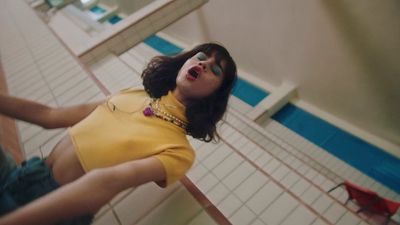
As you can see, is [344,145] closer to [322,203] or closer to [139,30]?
[322,203]

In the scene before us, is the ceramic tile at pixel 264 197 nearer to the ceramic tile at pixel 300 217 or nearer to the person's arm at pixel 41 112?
the ceramic tile at pixel 300 217

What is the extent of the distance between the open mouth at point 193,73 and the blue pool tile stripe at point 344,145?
3107 mm

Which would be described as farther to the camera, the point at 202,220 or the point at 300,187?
the point at 300,187

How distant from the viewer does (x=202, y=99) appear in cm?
154

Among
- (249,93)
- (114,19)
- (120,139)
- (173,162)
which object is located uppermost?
(120,139)

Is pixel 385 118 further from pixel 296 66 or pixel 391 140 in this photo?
pixel 296 66

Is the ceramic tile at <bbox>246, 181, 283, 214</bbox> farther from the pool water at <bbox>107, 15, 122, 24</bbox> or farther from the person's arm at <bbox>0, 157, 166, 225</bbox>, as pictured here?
the pool water at <bbox>107, 15, 122, 24</bbox>

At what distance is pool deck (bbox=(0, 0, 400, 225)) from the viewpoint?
158cm

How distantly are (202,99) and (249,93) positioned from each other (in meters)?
3.87

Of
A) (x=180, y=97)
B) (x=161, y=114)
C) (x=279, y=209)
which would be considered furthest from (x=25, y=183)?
(x=279, y=209)

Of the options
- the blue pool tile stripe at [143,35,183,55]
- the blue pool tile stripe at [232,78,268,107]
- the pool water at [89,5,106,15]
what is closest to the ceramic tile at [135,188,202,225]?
the blue pool tile stripe at [232,78,268,107]

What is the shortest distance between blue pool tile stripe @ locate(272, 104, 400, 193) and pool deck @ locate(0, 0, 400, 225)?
0.27m

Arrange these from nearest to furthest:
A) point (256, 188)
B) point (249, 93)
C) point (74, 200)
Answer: point (74, 200), point (256, 188), point (249, 93)

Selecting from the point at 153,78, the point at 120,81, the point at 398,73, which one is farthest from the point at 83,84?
the point at 398,73
